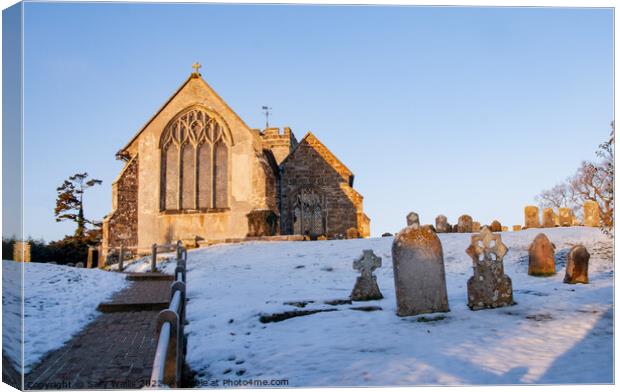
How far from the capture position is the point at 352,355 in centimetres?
650

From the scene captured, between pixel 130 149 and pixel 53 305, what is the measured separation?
16.6 metres

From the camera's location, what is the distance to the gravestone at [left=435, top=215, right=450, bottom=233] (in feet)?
70.1

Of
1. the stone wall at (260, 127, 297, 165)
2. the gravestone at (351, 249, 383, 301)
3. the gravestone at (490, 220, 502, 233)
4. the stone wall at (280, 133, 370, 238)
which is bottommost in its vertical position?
the gravestone at (351, 249, 383, 301)

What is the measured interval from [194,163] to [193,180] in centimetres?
79

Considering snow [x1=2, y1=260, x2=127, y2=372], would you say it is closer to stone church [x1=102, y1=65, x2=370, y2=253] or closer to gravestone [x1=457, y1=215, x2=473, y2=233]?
stone church [x1=102, y1=65, x2=370, y2=253]

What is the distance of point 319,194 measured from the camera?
2792 centimetres

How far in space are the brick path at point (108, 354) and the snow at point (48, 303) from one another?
0.23 meters

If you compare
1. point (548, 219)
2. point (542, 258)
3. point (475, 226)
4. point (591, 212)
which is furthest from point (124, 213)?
point (591, 212)

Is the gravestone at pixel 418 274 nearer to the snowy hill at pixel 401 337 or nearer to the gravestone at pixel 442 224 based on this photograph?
the snowy hill at pixel 401 337

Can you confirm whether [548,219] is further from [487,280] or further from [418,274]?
[418,274]

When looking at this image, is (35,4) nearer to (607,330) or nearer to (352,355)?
(352,355)

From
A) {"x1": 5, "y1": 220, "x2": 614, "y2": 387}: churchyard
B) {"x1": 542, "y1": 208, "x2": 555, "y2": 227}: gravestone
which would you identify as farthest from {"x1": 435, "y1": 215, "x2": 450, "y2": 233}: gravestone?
{"x1": 5, "y1": 220, "x2": 614, "y2": 387}: churchyard

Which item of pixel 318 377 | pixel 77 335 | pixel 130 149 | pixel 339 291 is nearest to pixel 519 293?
pixel 339 291

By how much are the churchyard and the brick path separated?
1.28 ft
